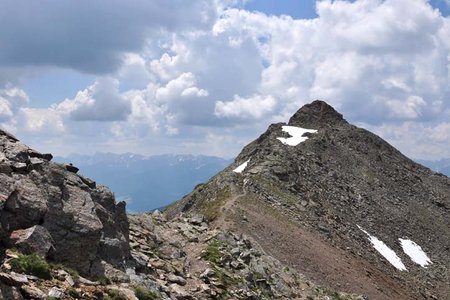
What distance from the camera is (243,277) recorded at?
34406 mm

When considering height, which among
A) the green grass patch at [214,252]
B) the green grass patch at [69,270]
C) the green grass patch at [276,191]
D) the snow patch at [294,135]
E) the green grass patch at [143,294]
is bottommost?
the green grass patch at [143,294]

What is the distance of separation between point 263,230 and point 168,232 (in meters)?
17.7

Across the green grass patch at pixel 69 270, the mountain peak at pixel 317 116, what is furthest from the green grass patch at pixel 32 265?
the mountain peak at pixel 317 116

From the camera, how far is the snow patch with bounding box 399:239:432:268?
79.6 meters

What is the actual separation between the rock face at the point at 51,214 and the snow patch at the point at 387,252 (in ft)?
192

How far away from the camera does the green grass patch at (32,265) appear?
18.0m

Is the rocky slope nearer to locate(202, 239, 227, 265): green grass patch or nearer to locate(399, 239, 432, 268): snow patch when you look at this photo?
locate(202, 239, 227, 265): green grass patch

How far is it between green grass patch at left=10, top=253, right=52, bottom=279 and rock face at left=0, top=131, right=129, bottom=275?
1078mm

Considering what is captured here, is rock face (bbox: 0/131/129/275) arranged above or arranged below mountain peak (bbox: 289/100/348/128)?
below

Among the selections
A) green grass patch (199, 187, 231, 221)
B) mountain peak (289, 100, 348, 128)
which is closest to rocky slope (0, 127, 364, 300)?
green grass patch (199, 187, 231, 221)

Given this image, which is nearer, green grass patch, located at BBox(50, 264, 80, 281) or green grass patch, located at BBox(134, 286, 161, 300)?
green grass patch, located at BBox(50, 264, 80, 281)

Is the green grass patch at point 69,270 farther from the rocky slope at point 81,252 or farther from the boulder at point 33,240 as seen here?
the boulder at point 33,240

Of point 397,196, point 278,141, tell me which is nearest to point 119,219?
point 278,141

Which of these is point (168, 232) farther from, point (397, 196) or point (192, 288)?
point (397, 196)
